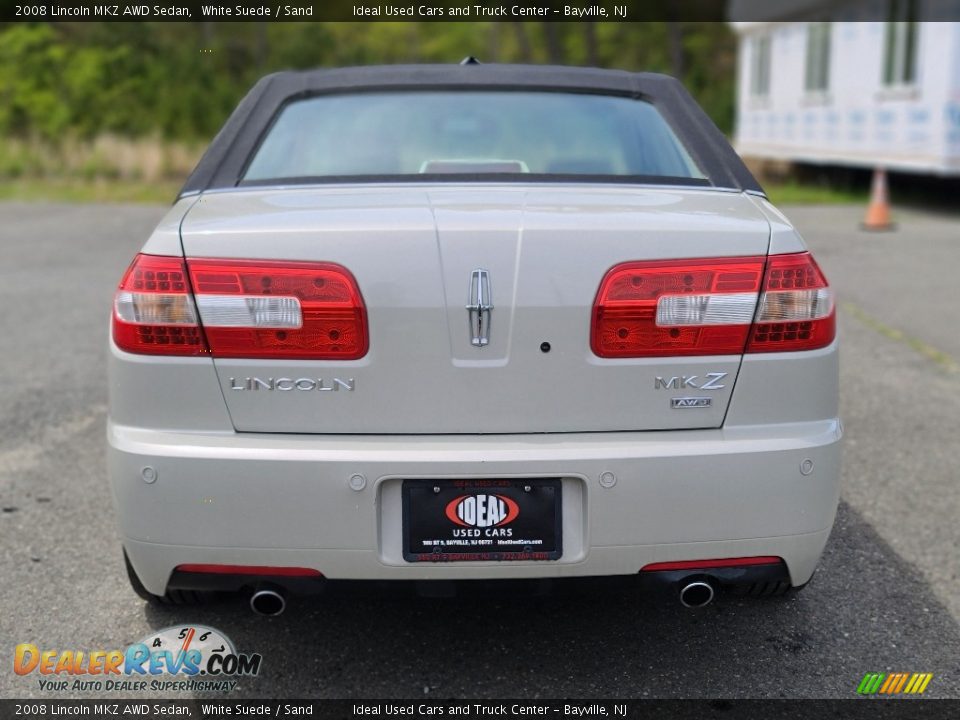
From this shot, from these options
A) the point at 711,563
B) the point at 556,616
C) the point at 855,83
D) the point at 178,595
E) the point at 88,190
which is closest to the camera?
the point at 711,563

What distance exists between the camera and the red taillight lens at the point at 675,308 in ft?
7.51

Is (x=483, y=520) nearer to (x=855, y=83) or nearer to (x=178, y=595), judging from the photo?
(x=178, y=595)

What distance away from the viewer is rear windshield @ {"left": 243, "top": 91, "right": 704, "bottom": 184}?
3.26 m

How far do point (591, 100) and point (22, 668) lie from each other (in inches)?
94.9

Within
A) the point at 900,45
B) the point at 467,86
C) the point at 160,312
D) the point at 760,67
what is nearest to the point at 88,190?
the point at 900,45

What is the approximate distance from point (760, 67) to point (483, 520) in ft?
71.4

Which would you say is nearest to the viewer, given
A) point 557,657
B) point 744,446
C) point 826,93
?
point 744,446

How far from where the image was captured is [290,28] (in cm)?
5966

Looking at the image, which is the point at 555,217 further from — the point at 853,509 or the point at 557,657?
the point at 853,509

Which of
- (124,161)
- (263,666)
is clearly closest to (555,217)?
(263,666)

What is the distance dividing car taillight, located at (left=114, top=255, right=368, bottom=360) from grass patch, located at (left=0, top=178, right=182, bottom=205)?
14916 mm

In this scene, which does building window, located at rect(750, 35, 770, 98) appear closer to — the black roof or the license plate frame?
the black roof

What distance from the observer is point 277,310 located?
2.28m

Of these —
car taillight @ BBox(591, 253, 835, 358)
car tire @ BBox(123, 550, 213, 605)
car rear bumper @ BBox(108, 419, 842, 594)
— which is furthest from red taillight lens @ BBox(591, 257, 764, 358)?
car tire @ BBox(123, 550, 213, 605)
